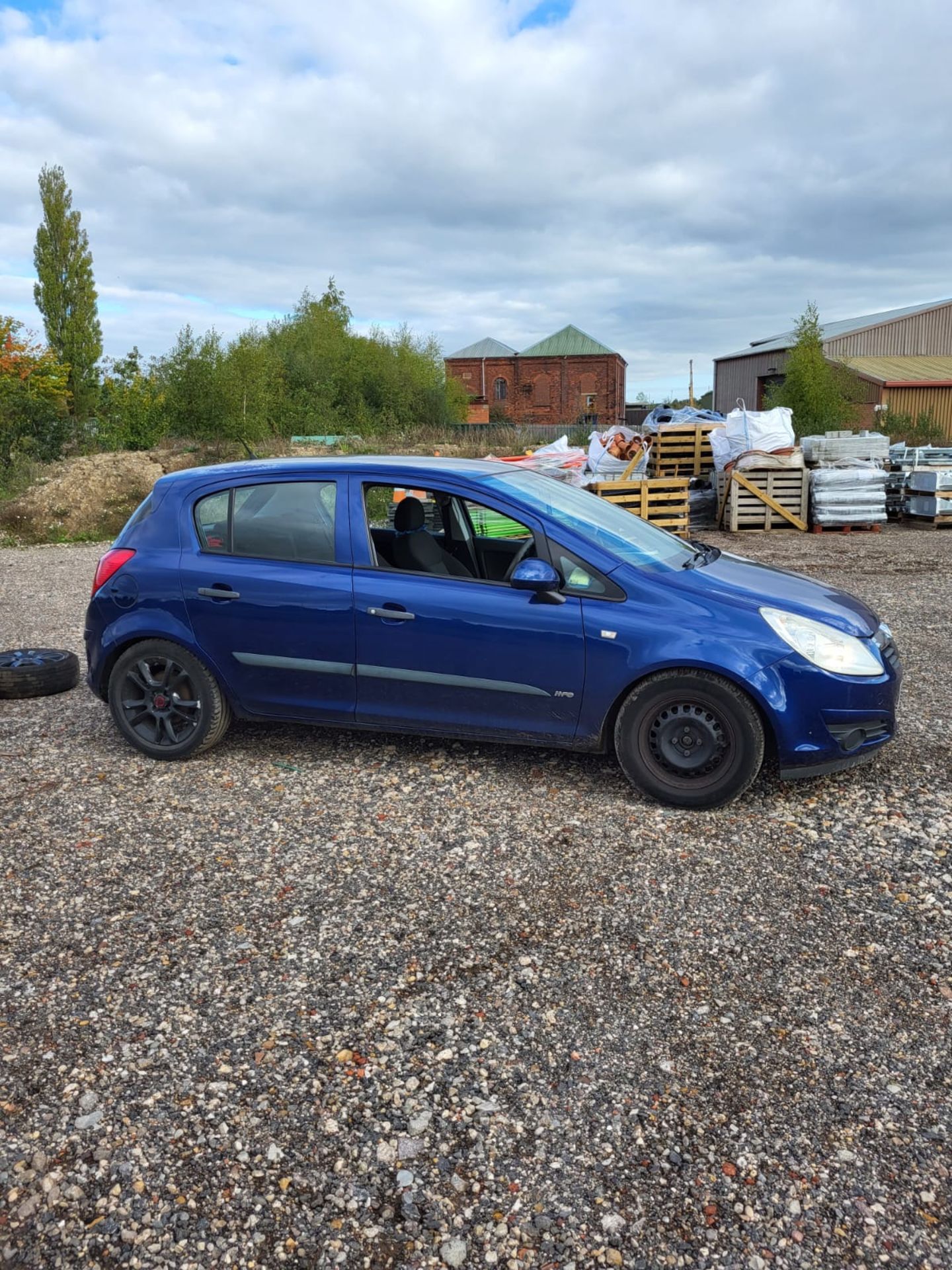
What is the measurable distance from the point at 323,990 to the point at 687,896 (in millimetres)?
1518

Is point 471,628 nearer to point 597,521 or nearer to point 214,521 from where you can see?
point 597,521

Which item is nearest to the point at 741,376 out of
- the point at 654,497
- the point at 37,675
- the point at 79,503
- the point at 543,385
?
the point at 543,385

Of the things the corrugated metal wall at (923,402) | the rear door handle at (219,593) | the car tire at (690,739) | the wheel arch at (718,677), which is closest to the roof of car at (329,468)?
the rear door handle at (219,593)

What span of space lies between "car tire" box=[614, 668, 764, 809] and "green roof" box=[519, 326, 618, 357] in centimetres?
7863

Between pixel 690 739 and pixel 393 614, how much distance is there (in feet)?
5.33

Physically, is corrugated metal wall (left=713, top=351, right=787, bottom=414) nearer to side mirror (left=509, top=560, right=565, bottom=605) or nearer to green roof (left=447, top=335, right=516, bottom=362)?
green roof (left=447, top=335, right=516, bottom=362)

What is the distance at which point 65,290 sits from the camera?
154 feet

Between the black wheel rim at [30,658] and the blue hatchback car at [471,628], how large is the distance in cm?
165

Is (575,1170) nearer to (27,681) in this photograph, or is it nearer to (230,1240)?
(230,1240)

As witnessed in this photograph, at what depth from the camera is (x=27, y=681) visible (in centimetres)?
666

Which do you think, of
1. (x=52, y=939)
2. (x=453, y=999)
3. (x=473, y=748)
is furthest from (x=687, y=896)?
(x=52, y=939)

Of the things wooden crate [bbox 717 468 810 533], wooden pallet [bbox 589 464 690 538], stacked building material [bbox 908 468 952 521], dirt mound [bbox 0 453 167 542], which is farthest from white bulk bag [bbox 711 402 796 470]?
dirt mound [bbox 0 453 167 542]

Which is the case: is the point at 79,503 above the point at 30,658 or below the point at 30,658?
above

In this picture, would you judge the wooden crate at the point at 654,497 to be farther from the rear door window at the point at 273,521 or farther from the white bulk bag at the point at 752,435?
the rear door window at the point at 273,521
